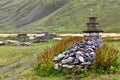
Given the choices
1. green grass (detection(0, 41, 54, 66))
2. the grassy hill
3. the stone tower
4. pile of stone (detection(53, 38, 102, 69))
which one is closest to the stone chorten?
the stone tower

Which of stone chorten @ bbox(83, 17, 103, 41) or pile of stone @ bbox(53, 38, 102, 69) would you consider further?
stone chorten @ bbox(83, 17, 103, 41)

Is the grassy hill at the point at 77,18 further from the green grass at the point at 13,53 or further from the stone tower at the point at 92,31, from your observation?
the green grass at the point at 13,53

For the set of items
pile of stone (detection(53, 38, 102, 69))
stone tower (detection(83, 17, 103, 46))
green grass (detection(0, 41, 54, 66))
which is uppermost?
stone tower (detection(83, 17, 103, 46))

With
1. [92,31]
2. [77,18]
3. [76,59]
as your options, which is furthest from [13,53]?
[77,18]

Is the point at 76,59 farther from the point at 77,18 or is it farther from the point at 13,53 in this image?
the point at 77,18

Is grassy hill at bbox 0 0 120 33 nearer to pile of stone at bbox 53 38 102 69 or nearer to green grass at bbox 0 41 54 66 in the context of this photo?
green grass at bbox 0 41 54 66

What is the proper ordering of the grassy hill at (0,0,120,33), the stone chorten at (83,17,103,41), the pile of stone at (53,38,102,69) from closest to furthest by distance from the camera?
the pile of stone at (53,38,102,69)
the stone chorten at (83,17,103,41)
the grassy hill at (0,0,120,33)

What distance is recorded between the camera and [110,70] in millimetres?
29016

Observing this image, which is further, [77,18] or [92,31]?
[77,18]

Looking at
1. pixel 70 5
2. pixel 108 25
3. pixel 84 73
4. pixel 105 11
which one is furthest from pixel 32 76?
pixel 70 5

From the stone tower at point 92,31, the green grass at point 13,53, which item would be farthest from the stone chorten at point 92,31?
the green grass at point 13,53

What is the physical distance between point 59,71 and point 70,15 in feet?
450

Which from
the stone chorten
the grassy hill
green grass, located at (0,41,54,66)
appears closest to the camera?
green grass, located at (0,41,54,66)

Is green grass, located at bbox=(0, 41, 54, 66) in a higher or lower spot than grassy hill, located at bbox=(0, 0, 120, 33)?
lower
